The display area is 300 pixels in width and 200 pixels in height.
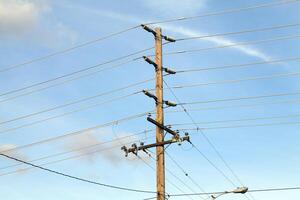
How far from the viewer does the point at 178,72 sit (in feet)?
82.1

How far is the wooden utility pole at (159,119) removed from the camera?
68.7 feet

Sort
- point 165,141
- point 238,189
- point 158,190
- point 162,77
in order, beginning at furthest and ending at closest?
point 238,189
point 162,77
point 165,141
point 158,190

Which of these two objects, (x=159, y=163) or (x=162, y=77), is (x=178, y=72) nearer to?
(x=162, y=77)

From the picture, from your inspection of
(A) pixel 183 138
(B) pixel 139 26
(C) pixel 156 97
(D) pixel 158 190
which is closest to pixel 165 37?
(B) pixel 139 26

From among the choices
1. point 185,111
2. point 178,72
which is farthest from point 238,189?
point 178,72

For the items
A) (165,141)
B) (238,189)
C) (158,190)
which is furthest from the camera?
(238,189)

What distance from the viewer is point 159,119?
22.6 m

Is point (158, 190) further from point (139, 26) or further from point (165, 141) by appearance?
point (139, 26)

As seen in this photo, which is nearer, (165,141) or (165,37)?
(165,141)

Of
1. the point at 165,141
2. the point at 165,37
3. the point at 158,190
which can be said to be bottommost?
the point at 158,190

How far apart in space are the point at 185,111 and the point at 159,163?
172 inches

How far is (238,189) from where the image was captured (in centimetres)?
2564

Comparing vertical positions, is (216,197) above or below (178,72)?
below

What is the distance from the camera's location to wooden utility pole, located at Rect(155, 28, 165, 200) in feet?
68.7
